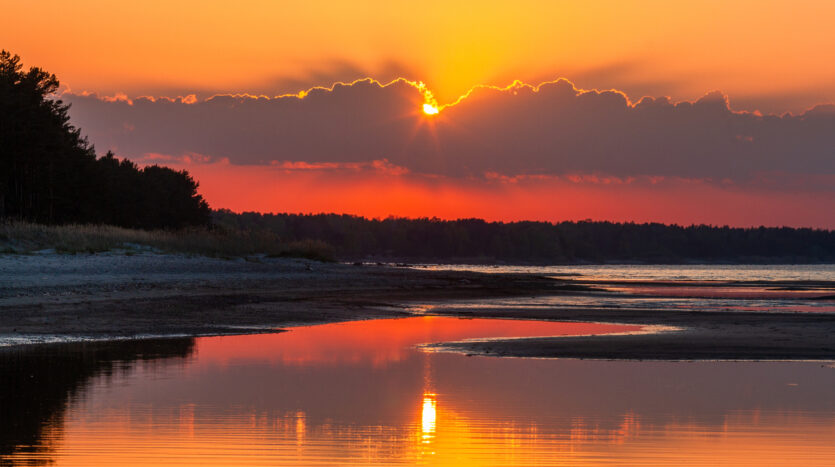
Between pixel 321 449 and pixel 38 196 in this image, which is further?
pixel 38 196

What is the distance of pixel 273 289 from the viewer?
1906 inches

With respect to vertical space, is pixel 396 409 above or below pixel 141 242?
below

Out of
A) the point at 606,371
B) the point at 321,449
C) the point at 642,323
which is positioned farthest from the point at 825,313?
the point at 321,449

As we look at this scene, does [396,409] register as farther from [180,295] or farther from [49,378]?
[180,295]

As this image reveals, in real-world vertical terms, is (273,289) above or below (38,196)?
below

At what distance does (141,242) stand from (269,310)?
25.6 meters

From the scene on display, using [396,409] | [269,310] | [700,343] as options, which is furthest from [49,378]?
[269,310]

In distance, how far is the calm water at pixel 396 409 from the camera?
12555 mm

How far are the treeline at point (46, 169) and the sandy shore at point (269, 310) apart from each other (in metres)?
21.1

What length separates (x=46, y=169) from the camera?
73.5 m

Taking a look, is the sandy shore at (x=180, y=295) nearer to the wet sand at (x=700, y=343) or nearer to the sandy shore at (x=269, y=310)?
the sandy shore at (x=269, y=310)

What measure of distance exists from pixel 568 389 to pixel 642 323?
16.7m

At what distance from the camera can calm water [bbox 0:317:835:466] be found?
12.6 meters

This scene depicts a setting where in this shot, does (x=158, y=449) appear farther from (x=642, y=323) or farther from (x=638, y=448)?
(x=642, y=323)
